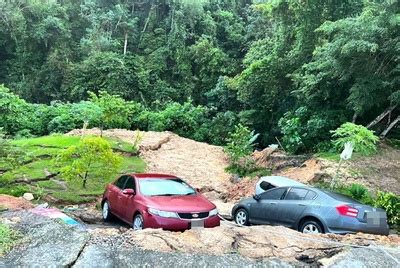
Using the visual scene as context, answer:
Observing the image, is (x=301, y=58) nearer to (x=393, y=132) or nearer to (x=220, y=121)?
(x=393, y=132)

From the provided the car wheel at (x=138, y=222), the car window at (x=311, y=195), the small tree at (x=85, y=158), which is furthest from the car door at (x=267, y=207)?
the small tree at (x=85, y=158)

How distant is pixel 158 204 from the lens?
8.83 metres

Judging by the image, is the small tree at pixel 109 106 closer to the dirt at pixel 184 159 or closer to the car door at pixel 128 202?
the dirt at pixel 184 159

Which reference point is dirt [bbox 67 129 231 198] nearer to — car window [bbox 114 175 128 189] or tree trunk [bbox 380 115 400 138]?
car window [bbox 114 175 128 189]

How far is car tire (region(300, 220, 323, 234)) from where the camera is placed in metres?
9.34

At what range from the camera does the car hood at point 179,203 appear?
8.73m

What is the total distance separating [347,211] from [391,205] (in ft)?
13.8

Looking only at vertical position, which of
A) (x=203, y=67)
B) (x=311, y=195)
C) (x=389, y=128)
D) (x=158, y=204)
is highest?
(x=203, y=67)

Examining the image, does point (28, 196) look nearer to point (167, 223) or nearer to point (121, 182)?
point (121, 182)

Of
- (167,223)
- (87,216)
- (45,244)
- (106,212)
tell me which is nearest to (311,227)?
(167,223)

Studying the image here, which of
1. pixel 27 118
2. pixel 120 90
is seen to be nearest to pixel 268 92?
pixel 120 90

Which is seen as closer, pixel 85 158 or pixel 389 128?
pixel 85 158

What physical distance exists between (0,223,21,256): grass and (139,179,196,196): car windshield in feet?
13.3

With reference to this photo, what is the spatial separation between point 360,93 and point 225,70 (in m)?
21.7
